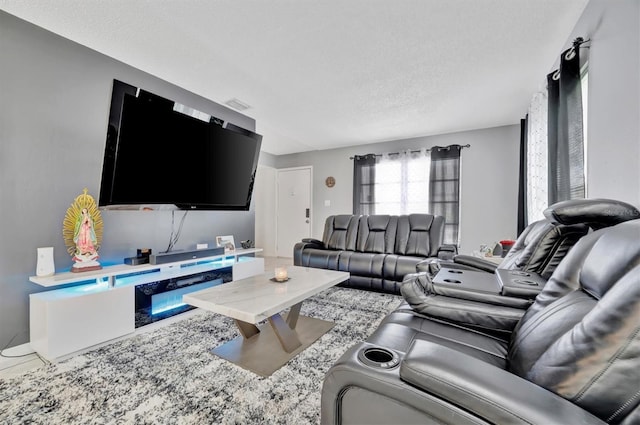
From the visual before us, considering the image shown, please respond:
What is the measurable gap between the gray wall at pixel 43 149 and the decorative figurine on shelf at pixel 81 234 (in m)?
0.09

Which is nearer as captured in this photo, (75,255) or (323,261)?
(75,255)

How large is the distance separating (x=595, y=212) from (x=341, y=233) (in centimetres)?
294

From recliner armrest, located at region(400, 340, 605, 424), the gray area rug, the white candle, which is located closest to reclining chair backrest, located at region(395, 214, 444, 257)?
the gray area rug

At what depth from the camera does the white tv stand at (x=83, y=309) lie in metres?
1.73

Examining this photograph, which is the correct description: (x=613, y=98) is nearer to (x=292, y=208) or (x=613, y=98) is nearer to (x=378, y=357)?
(x=378, y=357)

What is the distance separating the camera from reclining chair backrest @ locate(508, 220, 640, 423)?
51 centimetres

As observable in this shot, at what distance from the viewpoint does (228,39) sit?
2141mm

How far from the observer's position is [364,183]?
521cm

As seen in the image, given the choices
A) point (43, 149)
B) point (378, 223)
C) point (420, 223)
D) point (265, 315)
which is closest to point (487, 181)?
point (420, 223)

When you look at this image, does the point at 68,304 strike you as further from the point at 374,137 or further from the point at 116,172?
the point at 374,137

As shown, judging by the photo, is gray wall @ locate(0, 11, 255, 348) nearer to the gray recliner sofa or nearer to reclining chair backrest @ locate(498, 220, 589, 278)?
the gray recliner sofa

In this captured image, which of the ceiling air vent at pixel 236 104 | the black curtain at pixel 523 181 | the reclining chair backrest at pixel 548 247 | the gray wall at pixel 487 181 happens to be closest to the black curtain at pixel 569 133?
the reclining chair backrest at pixel 548 247

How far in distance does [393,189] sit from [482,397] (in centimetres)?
465

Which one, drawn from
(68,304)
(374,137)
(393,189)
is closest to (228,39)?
(68,304)
